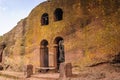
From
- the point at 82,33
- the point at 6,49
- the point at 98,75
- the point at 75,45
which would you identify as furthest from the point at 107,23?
the point at 6,49

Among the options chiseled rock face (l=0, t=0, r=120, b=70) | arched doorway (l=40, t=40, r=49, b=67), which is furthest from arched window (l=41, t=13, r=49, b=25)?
arched doorway (l=40, t=40, r=49, b=67)

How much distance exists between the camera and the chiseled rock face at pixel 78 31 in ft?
46.3

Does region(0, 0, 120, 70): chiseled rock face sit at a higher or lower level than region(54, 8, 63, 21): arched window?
lower

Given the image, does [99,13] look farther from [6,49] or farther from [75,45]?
[6,49]

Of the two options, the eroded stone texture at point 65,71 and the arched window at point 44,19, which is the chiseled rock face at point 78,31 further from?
the eroded stone texture at point 65,71

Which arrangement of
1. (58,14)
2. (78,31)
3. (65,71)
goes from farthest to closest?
(58,14) < (78,31) < (65,71)

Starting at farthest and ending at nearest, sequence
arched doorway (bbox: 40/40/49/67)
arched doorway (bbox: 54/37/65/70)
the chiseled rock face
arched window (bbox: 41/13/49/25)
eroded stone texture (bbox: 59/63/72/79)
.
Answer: arched window (bbox: 41/13/49/25) < arched doorway (bbox: 40/40/49/67) < arched doorway (bbox: 54/37/65/70) < the chiseled rock face < eroded stone texture (bbox: 59/63/72/79)

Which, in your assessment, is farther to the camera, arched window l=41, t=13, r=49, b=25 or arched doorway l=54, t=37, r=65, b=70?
arched window l=41, t=13, r=49, b=25

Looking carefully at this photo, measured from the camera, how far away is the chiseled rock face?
14.1 m

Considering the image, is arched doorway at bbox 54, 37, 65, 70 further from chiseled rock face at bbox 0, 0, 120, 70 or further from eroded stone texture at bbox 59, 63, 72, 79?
eroded stone texture at bbox 59, 63, 72, 79

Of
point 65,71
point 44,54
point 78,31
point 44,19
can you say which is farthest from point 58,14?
point 65,71

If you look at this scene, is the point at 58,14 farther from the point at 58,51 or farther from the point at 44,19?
the point at 58,51

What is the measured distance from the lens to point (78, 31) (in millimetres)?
15633

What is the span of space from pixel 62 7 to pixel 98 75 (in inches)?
A: 293
